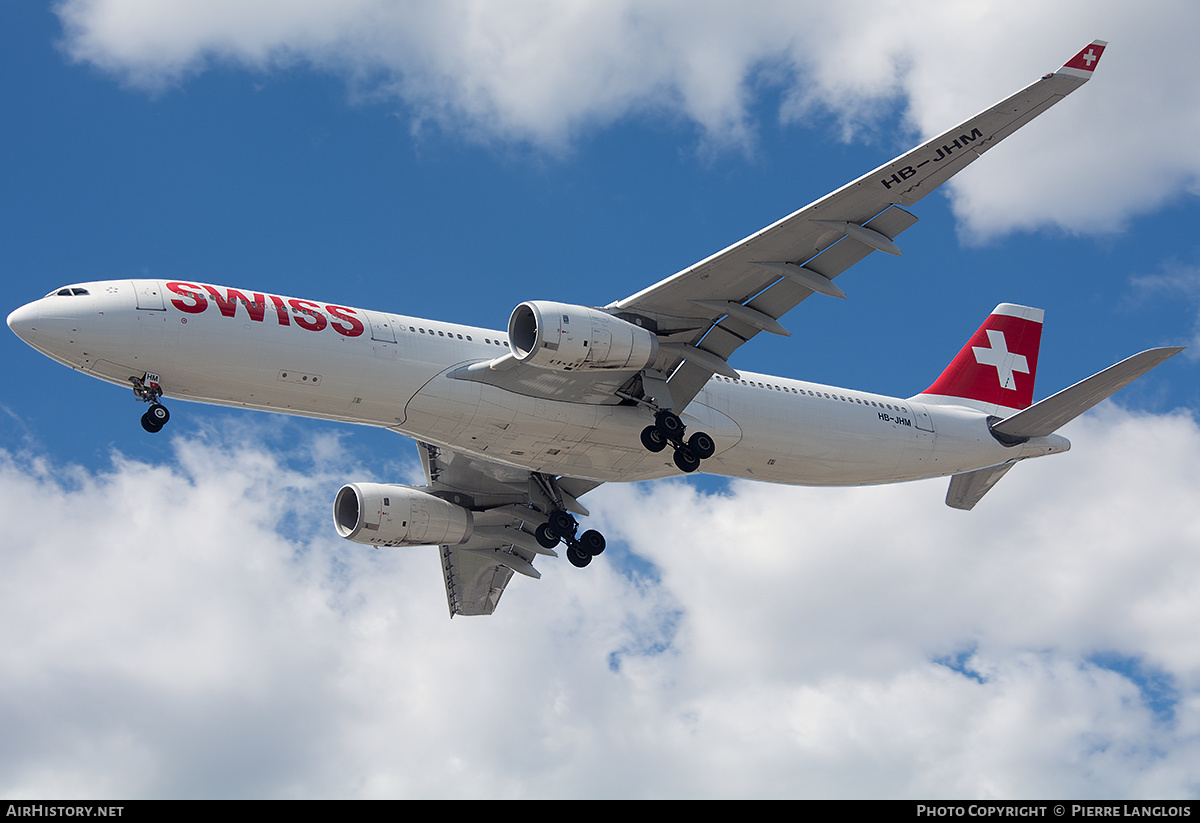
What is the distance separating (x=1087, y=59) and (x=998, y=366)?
53.6 feet

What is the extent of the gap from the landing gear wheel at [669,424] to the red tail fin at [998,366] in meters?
11.4

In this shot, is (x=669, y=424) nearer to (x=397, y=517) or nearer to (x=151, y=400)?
(x=397, y=517)

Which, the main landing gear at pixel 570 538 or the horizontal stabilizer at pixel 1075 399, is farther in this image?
the main landing gear at pixel 570 538

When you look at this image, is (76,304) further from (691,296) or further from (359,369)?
(691,296)

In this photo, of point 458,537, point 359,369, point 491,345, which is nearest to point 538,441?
point 491,345

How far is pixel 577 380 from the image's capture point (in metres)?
27.1

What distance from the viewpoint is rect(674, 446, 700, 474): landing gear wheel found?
93.3ft

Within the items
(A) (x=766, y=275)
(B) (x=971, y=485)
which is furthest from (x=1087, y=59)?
(B) (x=971, y=485)

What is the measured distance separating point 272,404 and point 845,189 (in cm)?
1340

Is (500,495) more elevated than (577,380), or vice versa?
(500,495)

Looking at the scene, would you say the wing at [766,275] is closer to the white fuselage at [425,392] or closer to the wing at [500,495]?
the white fuselage at [425,392]

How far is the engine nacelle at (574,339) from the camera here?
24734 millimetres

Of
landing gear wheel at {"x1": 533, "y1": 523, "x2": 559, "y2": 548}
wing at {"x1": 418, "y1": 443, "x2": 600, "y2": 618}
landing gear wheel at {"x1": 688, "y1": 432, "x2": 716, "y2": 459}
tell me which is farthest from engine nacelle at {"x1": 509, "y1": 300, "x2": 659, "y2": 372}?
landing gear wheel at {"x1": 533, "y1": 523, "x2": 559, "y2": 548}

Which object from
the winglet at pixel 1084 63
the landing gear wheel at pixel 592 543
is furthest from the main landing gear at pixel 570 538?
the winglet at pixel 1084 63
